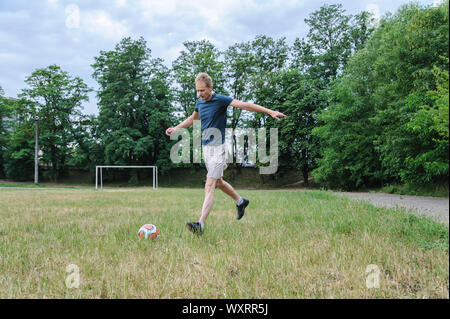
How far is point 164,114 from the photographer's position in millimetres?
30000

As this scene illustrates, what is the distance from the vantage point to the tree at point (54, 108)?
108 feet

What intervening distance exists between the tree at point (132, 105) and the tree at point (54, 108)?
4176mm

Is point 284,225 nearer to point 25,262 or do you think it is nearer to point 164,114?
point 25,262

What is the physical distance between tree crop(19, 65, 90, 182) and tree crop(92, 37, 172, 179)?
164 inches

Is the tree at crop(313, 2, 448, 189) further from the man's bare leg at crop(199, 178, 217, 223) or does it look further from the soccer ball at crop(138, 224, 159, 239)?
the soccer ball at crop(138, 224, 159, 239)

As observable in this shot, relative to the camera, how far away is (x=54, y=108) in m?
33.8

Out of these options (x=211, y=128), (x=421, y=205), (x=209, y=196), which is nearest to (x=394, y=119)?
(x=421, y=205)

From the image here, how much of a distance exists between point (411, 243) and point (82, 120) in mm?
37539

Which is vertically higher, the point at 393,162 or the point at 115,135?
the point at 115,135

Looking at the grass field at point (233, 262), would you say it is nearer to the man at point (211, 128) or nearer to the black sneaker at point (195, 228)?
the black sneaker at point (195, 228)

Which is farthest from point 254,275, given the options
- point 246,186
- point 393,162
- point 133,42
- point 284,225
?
point 133,42

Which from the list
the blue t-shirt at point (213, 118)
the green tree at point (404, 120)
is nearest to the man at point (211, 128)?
the blue t-shirt at point (213, 118)

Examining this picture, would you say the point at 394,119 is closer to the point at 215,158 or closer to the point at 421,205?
the point at 421,205
